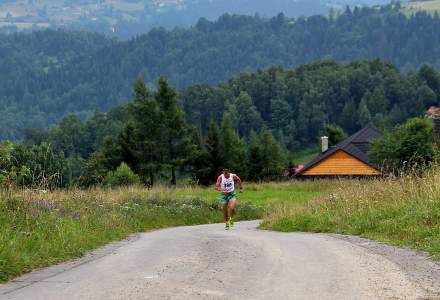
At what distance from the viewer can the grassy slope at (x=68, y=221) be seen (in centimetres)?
1088

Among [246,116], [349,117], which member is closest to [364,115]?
[349,117]

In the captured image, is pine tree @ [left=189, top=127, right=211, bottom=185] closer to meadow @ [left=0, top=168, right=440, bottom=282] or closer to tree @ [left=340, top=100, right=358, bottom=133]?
meadow @ [left=0, top=168, right=440, bottom=282]

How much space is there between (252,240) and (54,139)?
6016 inches

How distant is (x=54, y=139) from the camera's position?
16325 cm

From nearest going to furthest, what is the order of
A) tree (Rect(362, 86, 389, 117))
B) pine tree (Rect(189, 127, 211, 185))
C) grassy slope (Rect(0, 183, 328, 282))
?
grassy slope (Rect(0, 183, 328, 282)) < pine tree (Rect(189, 127, 211, 185)) < tree (Rect(362, 86, 389, 117))

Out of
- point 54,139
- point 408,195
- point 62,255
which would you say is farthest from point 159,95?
point 54,139

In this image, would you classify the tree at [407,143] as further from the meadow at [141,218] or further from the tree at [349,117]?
the tree at [349,117]

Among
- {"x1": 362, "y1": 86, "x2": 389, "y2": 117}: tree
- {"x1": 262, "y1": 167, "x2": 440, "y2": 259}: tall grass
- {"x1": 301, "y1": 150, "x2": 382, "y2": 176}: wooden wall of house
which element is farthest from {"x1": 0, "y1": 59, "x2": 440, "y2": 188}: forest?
{"x1": 262, "y1": 167, "x2": 440, "y2": 259}: tall grass

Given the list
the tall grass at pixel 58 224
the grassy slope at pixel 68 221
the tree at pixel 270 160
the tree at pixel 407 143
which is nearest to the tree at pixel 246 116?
the tree at pixel 270 160

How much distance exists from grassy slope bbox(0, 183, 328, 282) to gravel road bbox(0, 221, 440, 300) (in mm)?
408

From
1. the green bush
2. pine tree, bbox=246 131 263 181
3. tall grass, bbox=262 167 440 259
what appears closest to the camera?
tall grass, bbox=262 167 440 259

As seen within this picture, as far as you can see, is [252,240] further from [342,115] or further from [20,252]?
[342,115]

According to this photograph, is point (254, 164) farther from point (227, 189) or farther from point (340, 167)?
point (227, 189)

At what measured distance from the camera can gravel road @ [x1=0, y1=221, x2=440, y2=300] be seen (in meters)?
8.17
